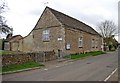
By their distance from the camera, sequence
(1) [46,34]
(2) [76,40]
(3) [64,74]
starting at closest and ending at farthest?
(3) [64,74]
(1) [46,34]
(2) [76,40]

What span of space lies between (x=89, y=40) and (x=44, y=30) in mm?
13147

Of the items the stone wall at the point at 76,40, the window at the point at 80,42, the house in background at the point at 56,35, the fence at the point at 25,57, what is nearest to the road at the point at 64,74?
the fence at the point at 25,57

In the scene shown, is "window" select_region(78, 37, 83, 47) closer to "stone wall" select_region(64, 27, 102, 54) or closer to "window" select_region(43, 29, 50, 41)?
"stone wall" select_region(64, 27, 102, 54)

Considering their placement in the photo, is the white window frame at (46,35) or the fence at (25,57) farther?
the white window frame at (46,35)

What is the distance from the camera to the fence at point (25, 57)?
16.9 metres

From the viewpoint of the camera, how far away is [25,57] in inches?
776

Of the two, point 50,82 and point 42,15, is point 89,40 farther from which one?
point 50,82

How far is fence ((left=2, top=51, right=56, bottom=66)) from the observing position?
1688 cm

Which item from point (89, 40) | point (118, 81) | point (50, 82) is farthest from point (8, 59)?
point (89, 40)

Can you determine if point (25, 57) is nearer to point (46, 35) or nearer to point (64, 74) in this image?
point (64, 74)

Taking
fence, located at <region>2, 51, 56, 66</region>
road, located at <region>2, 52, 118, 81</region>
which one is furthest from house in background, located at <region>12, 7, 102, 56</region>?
road, located at <region>2, 52, 118, 81</region>

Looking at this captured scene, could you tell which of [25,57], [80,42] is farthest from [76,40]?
[25,57]

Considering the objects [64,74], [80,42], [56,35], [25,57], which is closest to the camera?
[64,74]

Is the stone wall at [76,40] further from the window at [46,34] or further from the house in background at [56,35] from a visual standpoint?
the window at [46,34]
